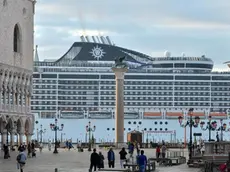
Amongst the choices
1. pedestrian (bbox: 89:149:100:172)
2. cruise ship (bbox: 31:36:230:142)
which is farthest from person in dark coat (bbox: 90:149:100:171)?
cruise ship (bbox: 31:36:230:142)

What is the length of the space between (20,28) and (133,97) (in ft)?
131

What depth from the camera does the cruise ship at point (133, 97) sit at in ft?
348

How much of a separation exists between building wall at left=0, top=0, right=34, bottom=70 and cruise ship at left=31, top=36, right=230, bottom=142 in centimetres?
3215

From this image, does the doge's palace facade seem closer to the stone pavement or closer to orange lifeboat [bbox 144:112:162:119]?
the stone pavement

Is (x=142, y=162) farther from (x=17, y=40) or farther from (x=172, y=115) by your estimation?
(x=172, y=115)

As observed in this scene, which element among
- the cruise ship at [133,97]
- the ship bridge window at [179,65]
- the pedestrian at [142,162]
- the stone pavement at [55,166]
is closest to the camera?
the pedestrian at [142,162]

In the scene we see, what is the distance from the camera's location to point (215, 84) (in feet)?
368

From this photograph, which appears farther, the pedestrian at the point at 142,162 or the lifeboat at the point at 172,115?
the lifeboat at the point at 172,115

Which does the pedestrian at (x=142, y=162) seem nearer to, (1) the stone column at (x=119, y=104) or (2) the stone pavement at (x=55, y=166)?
(2) the stone pavement at (x=55, y=166)

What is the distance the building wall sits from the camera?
225ft

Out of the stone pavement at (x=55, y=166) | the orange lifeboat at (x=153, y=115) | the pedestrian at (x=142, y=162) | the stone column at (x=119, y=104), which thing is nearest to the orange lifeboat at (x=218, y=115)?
the orange lifeboat at (x=153, y=115)

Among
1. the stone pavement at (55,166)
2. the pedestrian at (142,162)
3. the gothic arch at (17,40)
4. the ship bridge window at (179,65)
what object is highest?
the ship bridge window at (179,65)

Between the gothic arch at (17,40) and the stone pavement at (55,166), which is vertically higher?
the gothic arch at (17,40)

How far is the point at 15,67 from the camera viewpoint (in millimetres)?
70812
